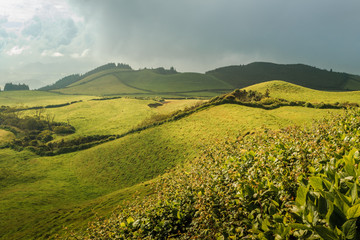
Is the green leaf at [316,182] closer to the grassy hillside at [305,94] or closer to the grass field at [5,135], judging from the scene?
the grassy hillside at [305,94]

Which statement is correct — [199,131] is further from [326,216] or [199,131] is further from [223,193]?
[326,216]

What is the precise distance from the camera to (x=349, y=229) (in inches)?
124

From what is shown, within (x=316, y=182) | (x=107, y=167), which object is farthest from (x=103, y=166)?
(x=316, y=182)

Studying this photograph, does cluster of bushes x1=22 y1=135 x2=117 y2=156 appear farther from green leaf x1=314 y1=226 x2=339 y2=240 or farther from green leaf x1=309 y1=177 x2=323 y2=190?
green leaf x1=314 y1=226 x2=339 y2=240

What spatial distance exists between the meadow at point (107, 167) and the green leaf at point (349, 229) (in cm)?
2591

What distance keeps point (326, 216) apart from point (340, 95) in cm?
10307

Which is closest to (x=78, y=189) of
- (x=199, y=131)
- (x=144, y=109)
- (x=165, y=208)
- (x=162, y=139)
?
(x=162, y=139)

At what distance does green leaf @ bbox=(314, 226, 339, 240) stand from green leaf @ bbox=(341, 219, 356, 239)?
18 centimetres

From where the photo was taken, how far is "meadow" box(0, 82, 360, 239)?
114ft

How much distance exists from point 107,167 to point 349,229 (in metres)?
62.3

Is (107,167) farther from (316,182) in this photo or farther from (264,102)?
(316,182)

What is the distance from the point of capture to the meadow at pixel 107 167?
3484 centimetres

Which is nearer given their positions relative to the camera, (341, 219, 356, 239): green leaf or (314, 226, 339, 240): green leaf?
(341, 219, 356, 239): green leaf

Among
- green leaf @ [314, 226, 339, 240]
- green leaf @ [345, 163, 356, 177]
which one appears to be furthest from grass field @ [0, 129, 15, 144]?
green leaf @ [345, 163, 356, 177]
